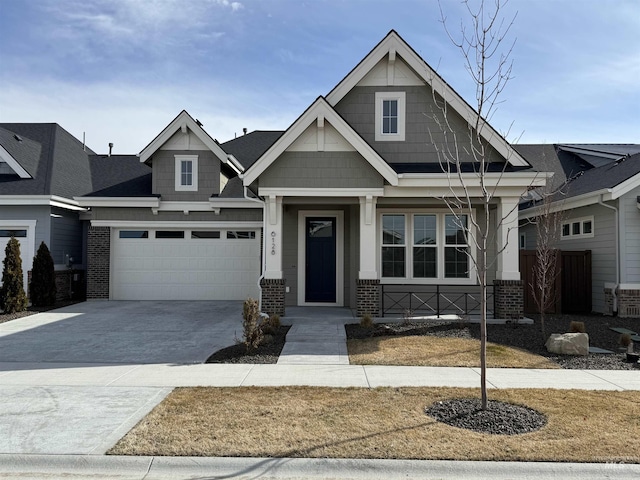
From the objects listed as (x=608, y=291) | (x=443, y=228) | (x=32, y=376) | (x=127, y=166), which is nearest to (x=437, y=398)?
(x=32, y=376)

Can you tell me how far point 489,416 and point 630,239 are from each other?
10015 millimetres

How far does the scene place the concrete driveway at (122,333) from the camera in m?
8.96

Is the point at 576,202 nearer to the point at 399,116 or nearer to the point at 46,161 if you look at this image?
the point at 399,116

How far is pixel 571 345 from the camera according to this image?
9117 millimetres

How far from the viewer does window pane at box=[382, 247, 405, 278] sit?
13.8m

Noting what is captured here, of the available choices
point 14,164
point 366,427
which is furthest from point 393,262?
point 14,164

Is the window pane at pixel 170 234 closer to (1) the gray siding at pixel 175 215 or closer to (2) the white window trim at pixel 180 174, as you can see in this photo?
(1) the gray siding at pixel 175 215

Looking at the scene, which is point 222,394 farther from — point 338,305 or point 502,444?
point 338,305

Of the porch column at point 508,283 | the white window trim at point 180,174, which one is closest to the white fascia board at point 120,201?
the white window trim at point 180,174

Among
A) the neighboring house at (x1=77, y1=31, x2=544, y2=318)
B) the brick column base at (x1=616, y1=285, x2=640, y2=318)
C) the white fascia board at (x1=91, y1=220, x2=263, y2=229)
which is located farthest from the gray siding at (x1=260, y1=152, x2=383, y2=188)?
the brick column base at (x1=616, y1=285, x2=640, y2=318)

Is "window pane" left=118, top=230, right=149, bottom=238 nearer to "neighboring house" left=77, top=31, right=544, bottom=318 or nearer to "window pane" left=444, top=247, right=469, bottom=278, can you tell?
"neighboring house" left=77, top=31, right=544, bottom=318

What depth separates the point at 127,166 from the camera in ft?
64.6

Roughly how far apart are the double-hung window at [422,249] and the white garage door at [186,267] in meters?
4.91

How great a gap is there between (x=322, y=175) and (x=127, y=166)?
1095 centimetres
